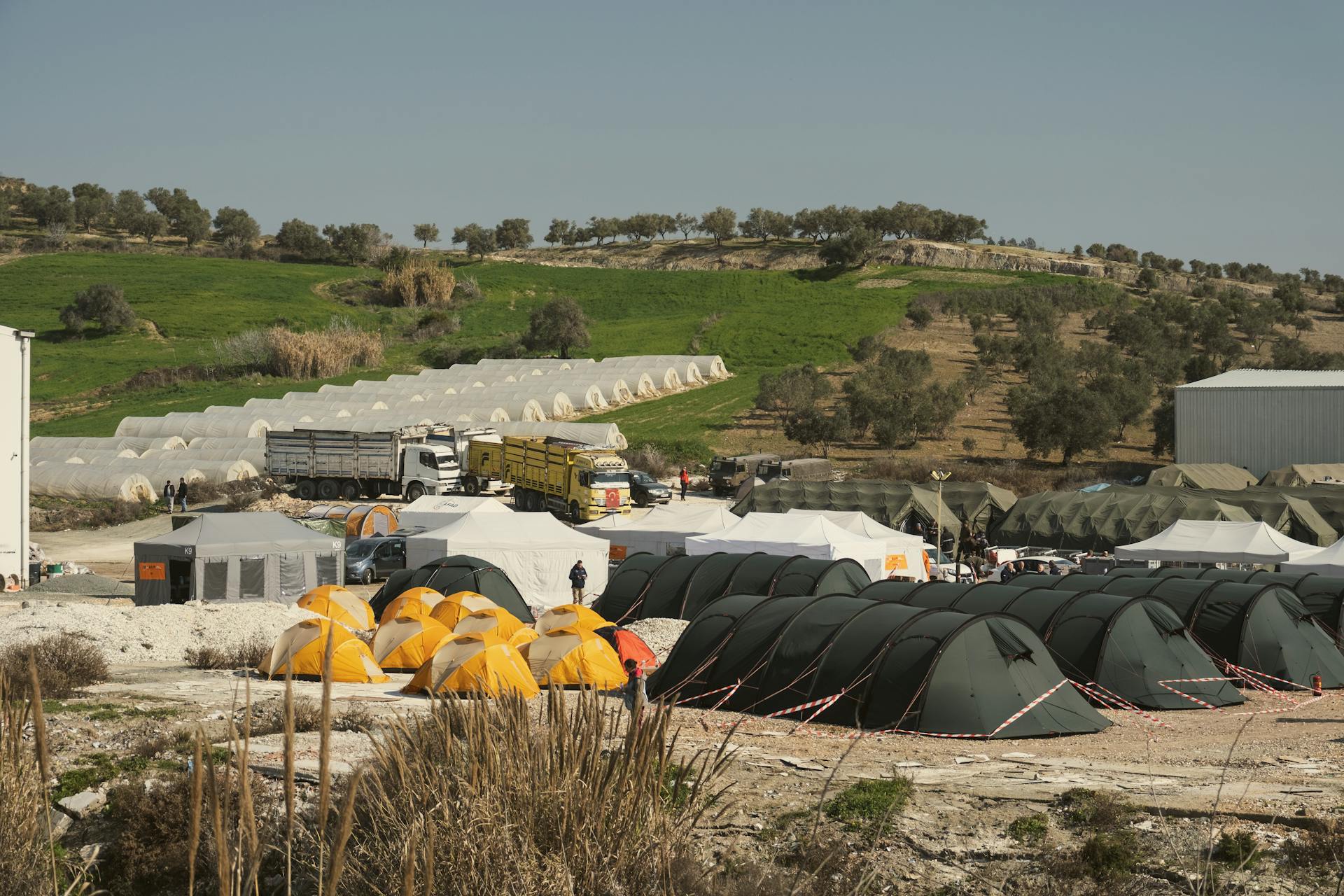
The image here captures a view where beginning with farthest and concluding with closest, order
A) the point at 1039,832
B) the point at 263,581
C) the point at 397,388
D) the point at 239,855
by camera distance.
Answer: the point at 397,388
the point at 263,581
the point at 1039,832
the point at 239,855

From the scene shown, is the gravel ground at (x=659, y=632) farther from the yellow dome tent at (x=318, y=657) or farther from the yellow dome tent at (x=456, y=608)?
the yellow dome tent at (x=318, y=657)

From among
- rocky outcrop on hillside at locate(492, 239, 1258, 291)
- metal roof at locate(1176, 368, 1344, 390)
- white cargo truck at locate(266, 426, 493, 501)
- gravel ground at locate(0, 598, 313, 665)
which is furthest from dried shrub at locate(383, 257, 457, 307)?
gravel ground at locate(0, 598, 313, 665)

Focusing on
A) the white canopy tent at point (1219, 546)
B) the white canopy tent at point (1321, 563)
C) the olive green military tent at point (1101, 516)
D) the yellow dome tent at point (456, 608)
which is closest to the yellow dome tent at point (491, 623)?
the yellow dome tent at point (456, 608)

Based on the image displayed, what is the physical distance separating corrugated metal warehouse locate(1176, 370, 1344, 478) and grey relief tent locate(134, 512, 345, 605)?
33807mm

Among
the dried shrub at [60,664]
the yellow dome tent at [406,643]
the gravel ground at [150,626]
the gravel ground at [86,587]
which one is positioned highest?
the dried shrub at [60,664]

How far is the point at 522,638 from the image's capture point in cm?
1855

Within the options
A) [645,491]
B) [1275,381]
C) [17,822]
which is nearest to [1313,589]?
[17,822]

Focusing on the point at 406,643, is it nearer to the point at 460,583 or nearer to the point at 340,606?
the point at 340,606

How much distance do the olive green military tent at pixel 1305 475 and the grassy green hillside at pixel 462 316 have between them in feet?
73.3

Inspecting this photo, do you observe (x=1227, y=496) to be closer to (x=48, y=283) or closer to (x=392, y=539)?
(x=392, y=539)

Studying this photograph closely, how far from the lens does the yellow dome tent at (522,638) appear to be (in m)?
18.3

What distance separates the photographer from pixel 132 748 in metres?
12.5

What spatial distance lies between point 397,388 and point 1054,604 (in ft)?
161

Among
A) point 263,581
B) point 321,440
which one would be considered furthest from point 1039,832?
point 321,440
